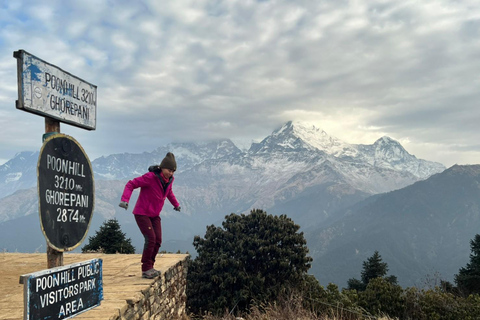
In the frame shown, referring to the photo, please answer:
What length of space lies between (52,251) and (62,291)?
44 cm

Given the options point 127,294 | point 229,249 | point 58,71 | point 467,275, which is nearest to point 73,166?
point 58,71

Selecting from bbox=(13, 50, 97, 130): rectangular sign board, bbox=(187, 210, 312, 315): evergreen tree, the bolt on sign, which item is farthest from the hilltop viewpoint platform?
bbox=(187, 210, 312, 315): evergreen tree

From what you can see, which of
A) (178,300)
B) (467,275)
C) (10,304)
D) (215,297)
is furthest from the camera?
(467,275)

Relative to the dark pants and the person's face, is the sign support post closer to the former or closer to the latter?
the dark pants

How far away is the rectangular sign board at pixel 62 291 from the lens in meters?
2.86

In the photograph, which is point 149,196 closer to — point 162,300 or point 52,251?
point 162,300

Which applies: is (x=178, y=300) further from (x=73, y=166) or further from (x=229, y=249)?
(x=229, y=249)

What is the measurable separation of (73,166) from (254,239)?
13.9m

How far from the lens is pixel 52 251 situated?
3.45 meters

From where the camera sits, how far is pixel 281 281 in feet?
51.5

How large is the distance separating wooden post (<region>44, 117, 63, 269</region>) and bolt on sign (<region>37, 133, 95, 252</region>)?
7.2 inches

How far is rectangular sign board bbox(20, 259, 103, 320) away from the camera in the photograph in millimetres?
2859

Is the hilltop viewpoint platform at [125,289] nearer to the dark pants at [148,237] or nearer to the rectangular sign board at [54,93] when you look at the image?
the dark pants at [148,237]

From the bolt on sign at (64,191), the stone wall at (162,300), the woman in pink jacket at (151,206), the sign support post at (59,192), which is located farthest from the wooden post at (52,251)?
the woman in pink jacket at (151,206)
